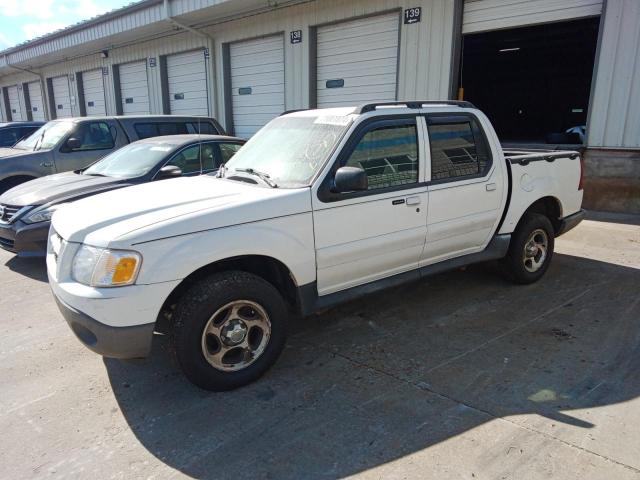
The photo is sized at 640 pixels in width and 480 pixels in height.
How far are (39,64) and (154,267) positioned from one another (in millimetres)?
26910

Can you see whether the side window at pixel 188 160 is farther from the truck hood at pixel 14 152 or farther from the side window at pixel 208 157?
the truck hood at pixel 14 152

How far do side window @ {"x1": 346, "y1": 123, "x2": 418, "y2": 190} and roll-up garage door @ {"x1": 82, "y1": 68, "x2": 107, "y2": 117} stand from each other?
20234mm

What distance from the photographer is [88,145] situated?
8477 millimetres

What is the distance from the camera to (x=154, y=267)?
288 cm

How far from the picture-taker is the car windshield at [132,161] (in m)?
6.36

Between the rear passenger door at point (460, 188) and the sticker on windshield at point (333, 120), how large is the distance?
839mm

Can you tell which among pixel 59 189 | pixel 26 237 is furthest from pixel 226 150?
pixel 26 237

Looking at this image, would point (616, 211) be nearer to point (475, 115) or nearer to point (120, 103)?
point (475, 115)

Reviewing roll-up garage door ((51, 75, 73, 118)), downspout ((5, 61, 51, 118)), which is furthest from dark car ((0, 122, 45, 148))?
downspout ((5, 61, 51, 118))

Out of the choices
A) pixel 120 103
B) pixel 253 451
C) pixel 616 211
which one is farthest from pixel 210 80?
pixel 253 451

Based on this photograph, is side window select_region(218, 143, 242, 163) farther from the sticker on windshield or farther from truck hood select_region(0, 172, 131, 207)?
the sticker on windshield

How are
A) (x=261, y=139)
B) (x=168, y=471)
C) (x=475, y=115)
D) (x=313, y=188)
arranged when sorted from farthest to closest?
1. (x=475, y=115)
2. (x=261, y=139)
3. (x=313, y=188)
4. (x=168, y=471)

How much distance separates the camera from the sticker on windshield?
3805 mm

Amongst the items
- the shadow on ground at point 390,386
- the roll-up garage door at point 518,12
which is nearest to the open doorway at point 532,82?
the roll-up garage door at point 518,12
